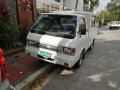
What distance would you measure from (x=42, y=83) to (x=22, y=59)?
7.11ft

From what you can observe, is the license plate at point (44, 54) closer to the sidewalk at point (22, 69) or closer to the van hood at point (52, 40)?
the van hood at point (52, 40)

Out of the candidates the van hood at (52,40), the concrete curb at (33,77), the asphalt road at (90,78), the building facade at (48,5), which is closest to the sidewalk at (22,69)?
the concrete curb at (33,77)

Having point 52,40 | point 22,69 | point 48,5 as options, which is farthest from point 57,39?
point 48,5

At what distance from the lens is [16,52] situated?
7.81 m

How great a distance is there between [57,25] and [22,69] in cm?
190

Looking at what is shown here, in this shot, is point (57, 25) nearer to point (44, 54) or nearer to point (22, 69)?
point (44, 54)

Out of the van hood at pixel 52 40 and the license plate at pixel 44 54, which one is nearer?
the van hood at pixel 52 40

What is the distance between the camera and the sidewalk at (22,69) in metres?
4.94

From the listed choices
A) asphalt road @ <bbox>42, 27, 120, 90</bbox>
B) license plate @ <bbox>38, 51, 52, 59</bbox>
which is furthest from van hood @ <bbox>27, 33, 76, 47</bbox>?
asphalt road @ <bbox>42, 27, 120, 90</bbox>

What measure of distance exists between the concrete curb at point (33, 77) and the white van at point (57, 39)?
440mm

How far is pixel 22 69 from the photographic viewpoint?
5996mm

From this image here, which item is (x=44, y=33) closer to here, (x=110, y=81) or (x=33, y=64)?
(x=33, y=64)

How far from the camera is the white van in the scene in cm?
546

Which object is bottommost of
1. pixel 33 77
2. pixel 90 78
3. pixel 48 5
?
pixel 90 78
